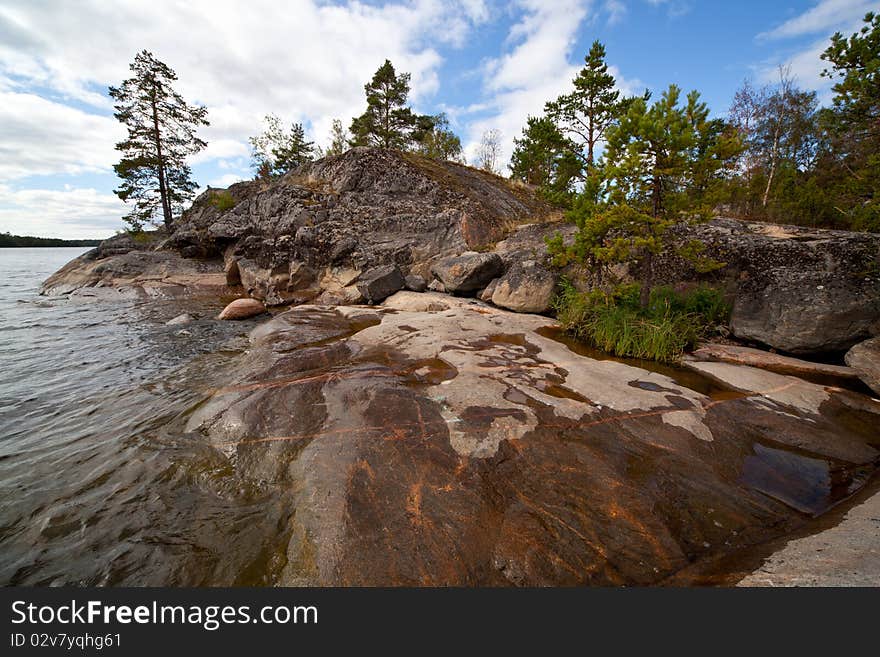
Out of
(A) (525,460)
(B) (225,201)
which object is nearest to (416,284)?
(A) (525,460)

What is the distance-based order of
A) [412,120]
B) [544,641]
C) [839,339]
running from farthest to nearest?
[412,120]
[839,339]
[544,641]

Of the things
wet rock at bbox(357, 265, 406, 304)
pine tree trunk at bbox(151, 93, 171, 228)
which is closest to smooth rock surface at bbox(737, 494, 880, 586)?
wet rock at bbox(357, 265, 406, 304)

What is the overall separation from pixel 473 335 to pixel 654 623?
4.77 meters

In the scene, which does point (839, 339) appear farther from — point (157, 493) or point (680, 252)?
point (157, 493)

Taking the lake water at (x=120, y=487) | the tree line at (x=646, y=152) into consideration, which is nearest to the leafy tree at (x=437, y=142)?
the tree line at (x=646, y=152)

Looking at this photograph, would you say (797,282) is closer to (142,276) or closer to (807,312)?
(807,312)

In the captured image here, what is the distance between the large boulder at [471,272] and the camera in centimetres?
1003

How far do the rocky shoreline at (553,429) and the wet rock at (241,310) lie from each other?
2.95 metres

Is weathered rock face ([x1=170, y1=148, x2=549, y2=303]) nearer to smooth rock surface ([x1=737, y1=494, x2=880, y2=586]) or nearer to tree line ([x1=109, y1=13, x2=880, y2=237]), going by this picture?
tree line ([x1=109, y1=13, x2=880, y2=237])

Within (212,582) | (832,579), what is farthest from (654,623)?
(212,582)

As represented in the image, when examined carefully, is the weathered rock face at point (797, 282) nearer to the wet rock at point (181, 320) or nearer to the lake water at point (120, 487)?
the lake water at point (120, 487)

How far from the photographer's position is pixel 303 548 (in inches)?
81.5

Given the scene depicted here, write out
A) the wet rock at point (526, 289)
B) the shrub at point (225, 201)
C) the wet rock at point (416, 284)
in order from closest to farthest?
1. the wet rock at point (526, 289)
2. the wet rock at point (416, 284)
3. the shrub at point (225, 201)

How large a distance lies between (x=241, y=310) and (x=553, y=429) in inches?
405
